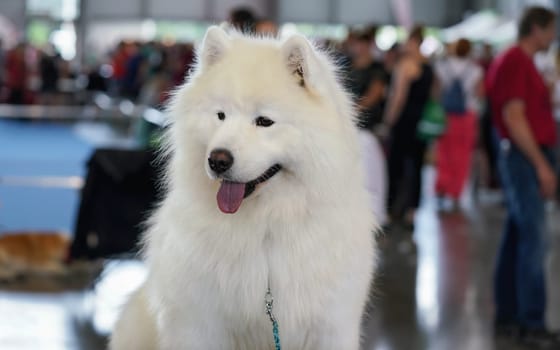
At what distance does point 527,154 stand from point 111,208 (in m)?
2.93

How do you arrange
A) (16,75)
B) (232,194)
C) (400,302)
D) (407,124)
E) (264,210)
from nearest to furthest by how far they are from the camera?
1. (232,194)
2. (264,210)
3. (400,302)
4. (407,124)
5. (16,75)

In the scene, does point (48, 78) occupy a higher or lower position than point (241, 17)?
lower

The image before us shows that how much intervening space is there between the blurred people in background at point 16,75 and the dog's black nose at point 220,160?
18.0 m

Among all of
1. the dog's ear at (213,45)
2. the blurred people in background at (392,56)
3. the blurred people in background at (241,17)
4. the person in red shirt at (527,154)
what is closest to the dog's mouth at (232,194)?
the dog's ear at (213,45)

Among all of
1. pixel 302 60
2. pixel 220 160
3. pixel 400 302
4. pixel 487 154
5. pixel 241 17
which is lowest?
pixel 400 302

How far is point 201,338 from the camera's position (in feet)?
8.90

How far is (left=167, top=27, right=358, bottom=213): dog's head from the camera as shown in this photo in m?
2.49

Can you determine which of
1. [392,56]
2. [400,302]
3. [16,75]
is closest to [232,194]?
[400,302]

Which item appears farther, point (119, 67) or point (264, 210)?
point (119, 67)

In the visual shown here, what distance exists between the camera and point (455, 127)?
10.6 meters

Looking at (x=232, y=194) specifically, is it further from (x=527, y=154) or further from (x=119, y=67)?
(x=119, y=67)

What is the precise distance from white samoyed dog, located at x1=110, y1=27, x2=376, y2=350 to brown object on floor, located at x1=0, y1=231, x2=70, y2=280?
379cm

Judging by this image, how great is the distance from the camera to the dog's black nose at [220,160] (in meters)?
2.44

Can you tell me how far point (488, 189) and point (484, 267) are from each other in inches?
189
